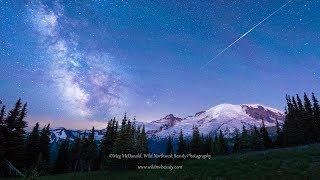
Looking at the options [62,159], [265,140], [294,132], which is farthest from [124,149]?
[265,140]

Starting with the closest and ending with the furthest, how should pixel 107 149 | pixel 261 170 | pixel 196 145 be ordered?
pixel 261 170 → pixel 107 149 → pixel 196 145

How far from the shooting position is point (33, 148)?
69.1m

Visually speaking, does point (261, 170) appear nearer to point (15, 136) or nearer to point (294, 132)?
point (15, 136)

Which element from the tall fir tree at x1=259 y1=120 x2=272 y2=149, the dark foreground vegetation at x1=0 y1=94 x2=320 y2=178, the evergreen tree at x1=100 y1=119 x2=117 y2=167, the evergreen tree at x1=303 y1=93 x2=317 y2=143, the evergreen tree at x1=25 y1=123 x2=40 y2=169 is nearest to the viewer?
the dark foreground vegetation at x1=0 y1=94 x2=320 y2=178

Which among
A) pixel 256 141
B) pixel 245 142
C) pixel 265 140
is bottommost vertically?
pixel 256 141

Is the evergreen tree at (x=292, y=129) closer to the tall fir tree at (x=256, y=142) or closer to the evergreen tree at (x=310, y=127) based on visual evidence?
the evergreen tree at (x=310, y=127)

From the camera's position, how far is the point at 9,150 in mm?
51406

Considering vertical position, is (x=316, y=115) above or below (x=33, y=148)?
above

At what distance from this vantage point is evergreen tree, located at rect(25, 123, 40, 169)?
220 feet

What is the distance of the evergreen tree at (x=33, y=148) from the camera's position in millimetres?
67125

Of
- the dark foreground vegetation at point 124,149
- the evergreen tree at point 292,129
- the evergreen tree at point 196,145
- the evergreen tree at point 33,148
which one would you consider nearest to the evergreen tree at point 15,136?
the dark foreground vegetation at point 124,149

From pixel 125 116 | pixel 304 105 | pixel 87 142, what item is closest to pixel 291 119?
pixel 304 105

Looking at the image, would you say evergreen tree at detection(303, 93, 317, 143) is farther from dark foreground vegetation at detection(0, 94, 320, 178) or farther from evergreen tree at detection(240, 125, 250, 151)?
evergreen tree at detection(240, 125, 250, 151)

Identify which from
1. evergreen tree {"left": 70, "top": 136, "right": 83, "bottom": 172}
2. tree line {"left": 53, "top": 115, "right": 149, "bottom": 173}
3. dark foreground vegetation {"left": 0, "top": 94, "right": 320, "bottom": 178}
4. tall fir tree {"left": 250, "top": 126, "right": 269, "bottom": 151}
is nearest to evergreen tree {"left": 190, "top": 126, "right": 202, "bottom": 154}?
dark foreground vegetation {"left": 0, "top": 94, "right": 320, "bottom": 178}
